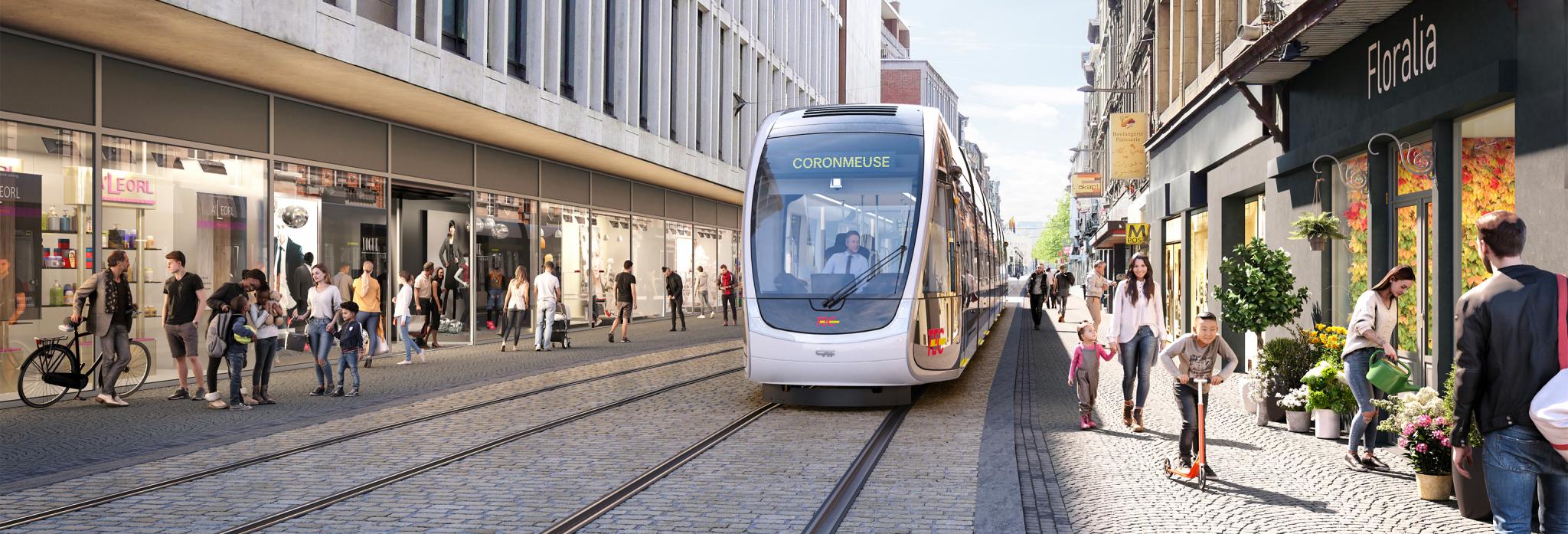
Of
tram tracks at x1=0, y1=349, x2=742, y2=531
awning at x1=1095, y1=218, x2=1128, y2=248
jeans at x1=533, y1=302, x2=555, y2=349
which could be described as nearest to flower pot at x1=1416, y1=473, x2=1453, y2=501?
tram tracks at x1=0, y1=349, x2=742, y2=531

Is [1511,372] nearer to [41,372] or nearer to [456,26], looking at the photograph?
[41,372]

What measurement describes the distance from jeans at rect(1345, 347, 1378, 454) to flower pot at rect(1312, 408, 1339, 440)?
1203mm

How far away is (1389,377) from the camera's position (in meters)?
7.42

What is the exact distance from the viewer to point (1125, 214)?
3609 centimetres

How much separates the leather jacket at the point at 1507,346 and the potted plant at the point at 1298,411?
17.5ft

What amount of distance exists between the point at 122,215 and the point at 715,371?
761cm

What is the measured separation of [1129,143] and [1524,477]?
22691 mm

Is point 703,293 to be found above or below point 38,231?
below

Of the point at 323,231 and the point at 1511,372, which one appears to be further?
the point at 323,231

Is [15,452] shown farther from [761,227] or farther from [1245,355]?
[1245,355]

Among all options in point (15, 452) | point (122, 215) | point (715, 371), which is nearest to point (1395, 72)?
point (715, 371)

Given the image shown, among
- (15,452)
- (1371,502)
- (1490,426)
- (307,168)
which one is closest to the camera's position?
(1490,426)

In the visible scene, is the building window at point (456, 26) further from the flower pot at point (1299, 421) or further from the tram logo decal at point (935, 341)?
the flower pot at point (1299, 421)

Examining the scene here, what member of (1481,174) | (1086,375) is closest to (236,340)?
(1086,375)
